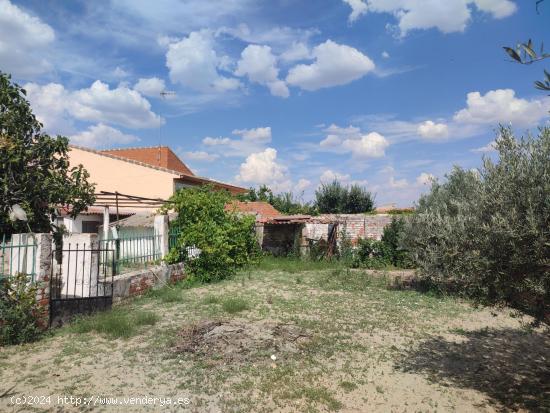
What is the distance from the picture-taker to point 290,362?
580 cm

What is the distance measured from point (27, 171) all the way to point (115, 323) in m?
3.39

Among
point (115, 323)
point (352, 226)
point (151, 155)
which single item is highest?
point (151, 155)

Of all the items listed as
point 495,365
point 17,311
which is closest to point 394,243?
point 495,365

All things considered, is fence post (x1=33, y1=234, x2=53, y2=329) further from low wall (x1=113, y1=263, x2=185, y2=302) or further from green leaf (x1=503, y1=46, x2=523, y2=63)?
green leaf (x1=503, y1=46, x2=523, y2=63)

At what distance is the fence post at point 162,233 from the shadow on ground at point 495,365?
7.44 metres

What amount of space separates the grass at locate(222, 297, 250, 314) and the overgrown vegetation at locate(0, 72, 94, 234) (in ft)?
12.7

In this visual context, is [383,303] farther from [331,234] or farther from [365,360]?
[331,234]

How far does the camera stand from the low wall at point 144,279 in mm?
9180

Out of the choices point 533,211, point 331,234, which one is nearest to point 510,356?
point 533,211

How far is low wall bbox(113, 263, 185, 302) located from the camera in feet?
30.1

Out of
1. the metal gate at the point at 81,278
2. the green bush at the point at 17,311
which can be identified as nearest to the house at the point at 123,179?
the metal gate at the point at 81,278

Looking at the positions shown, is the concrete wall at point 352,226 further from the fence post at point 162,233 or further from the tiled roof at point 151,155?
the tiled roof at point 151,155

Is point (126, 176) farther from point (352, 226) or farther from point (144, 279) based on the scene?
point (144, 279)

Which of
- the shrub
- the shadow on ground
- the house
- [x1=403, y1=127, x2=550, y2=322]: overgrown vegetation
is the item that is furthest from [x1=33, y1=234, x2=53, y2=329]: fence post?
the house
